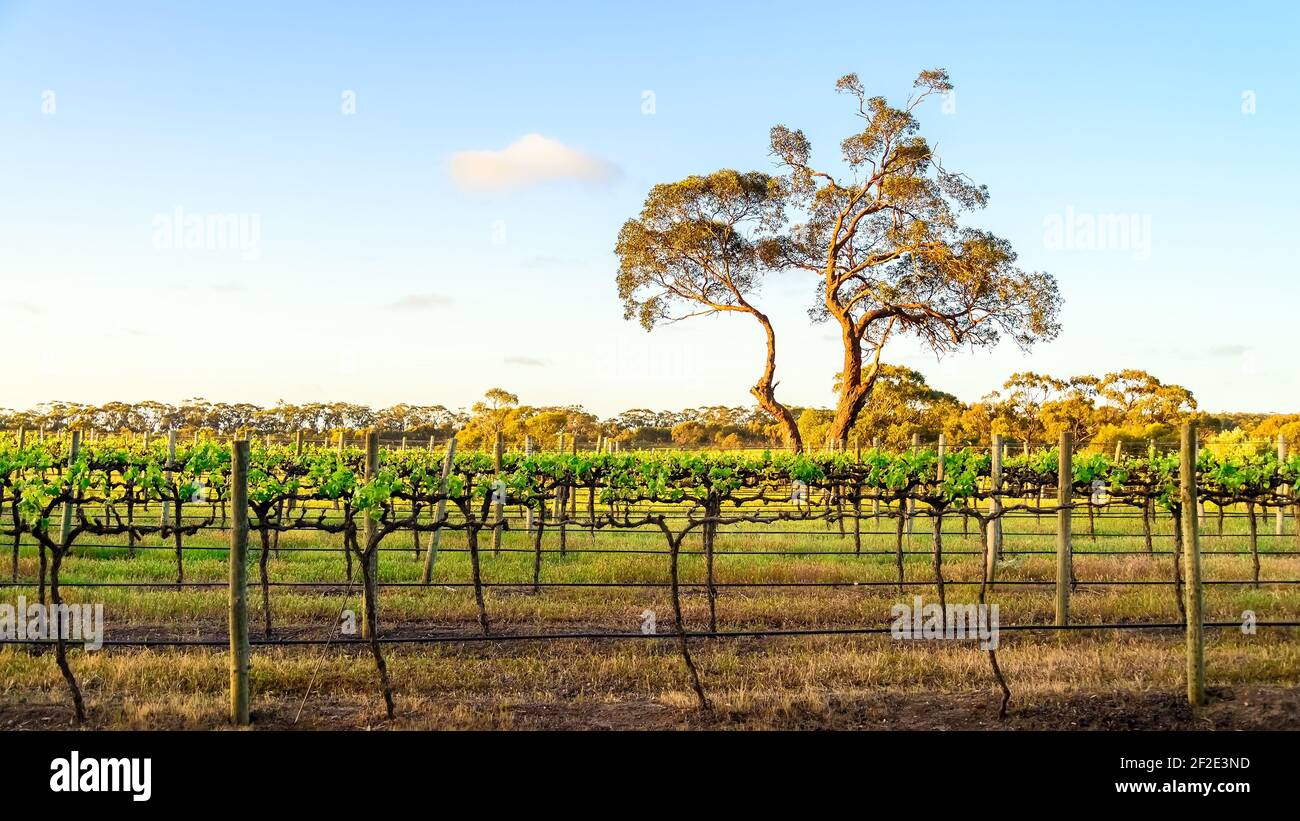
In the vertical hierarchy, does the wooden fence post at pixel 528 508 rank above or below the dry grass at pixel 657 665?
above

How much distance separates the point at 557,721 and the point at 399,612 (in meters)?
4.58

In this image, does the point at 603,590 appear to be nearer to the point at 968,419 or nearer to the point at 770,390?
the point at 770,390

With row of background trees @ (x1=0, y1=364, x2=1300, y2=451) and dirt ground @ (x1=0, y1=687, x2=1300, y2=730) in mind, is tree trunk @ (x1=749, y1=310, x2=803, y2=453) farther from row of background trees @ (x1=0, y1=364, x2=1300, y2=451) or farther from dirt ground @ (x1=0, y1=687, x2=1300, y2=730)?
dirt ground @ (x1=0, y1=687, x2=1300, y2=730)

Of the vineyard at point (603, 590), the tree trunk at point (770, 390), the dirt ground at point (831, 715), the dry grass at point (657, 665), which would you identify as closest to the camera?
the dirt ground at point (831, 715)

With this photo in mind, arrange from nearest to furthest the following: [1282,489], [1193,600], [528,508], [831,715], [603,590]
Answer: [831,715] → [1193,600] → [603,590] → [528,508] → [1282,489]

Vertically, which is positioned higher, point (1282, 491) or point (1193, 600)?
point (1282, 491)

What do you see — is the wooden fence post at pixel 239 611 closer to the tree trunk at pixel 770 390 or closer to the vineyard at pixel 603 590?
the vineyard at pixel 603 590

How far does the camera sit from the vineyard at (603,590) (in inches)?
285

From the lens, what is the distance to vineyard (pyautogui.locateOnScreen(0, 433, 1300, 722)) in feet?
23.7

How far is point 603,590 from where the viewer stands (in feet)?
39.1

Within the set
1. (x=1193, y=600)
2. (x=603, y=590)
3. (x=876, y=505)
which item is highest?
(x=1193, y=600)

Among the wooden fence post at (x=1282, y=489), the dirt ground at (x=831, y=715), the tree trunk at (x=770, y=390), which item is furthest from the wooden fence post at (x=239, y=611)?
the tree trunk at (x=770, y=390)

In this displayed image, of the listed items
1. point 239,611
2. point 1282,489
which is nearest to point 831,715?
point 239,611
